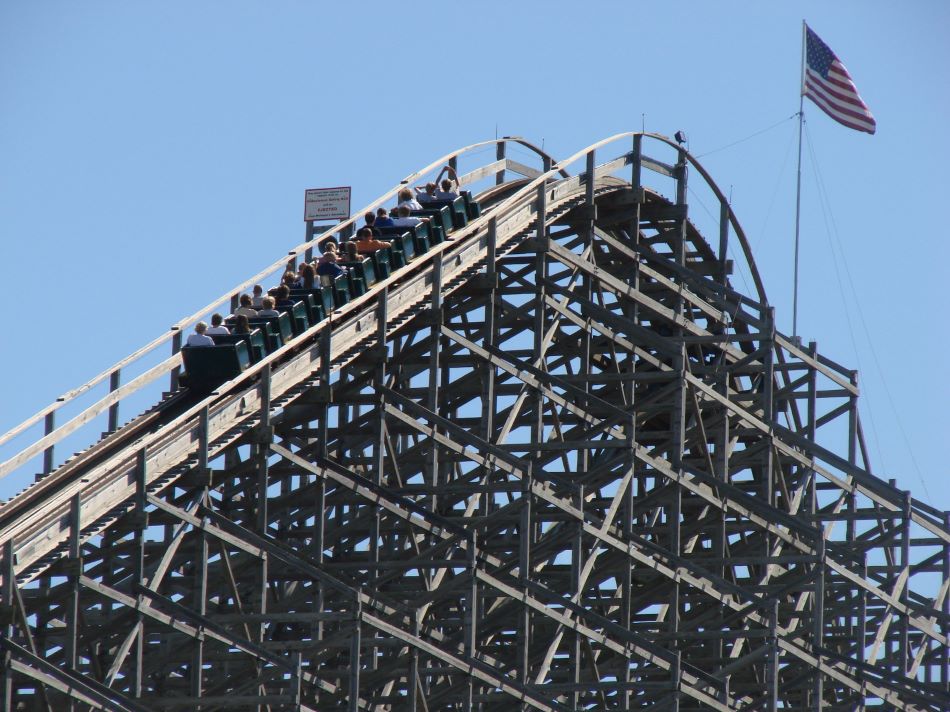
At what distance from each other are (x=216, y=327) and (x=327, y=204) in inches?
242

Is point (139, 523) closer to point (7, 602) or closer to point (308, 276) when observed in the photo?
point (7, 602)

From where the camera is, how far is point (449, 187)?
44.1 meters

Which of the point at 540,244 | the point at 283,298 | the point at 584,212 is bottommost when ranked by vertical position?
the point at 283,298

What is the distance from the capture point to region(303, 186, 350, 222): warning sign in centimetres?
4322

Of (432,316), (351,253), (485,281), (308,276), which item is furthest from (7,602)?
(485,281)

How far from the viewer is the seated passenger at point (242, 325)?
37.4 meters

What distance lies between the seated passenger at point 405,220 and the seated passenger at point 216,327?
489 centimetres

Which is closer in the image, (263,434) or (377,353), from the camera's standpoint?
(263,434)

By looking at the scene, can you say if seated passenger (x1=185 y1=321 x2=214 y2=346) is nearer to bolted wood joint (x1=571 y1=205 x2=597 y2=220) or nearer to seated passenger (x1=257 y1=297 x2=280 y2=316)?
seated passenger (x1=257 y1=297 x2=280 y2=316)

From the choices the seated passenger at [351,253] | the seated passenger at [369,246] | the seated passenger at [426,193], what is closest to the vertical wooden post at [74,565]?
the seated passenger at [351,253]

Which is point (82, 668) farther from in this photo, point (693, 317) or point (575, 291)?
point (693, 317)

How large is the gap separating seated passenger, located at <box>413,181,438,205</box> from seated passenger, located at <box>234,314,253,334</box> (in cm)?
688

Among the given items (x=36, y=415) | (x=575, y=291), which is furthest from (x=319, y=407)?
(x=575, y=291)

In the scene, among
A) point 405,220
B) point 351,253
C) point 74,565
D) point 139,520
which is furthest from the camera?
point 405,220
